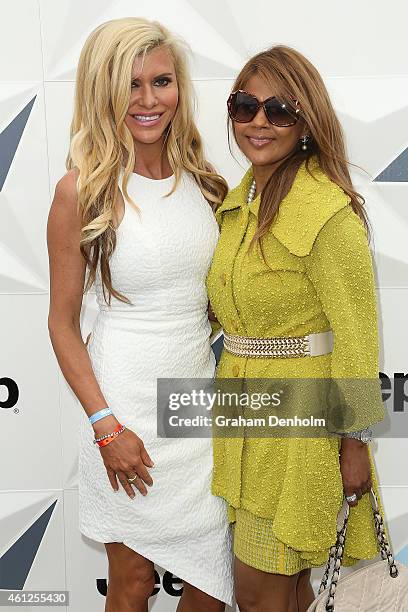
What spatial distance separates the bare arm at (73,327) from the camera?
174cm

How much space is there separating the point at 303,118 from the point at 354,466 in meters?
0.79

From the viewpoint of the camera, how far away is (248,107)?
170cm

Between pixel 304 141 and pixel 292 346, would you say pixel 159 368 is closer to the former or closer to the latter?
pixel 292 346

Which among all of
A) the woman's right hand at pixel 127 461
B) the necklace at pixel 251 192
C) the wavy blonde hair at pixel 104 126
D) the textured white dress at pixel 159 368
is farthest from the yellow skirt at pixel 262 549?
the necklace at pixel 251 192

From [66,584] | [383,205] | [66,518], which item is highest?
[383,205]

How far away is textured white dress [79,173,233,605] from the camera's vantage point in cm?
179

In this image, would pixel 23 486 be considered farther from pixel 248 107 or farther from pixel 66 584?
pixel 248 107

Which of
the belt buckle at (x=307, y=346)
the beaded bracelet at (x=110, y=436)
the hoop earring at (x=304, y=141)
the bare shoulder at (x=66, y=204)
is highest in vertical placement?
the hoop earring at (x=304, y=141)

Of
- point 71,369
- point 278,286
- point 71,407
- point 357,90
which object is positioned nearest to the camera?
point 278,286

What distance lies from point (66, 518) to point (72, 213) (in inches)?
Answer: 48.0

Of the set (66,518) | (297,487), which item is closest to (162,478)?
(297,487)

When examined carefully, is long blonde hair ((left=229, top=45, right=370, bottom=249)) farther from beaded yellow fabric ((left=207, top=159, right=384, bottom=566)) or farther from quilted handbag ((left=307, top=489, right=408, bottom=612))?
quilted handbag ((left=307, top=489, right=408, bottom=612))

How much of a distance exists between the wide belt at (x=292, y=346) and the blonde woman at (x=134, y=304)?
7.5 inches

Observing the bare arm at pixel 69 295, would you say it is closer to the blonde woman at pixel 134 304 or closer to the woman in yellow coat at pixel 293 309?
the blonde woman at pixel 134 304
